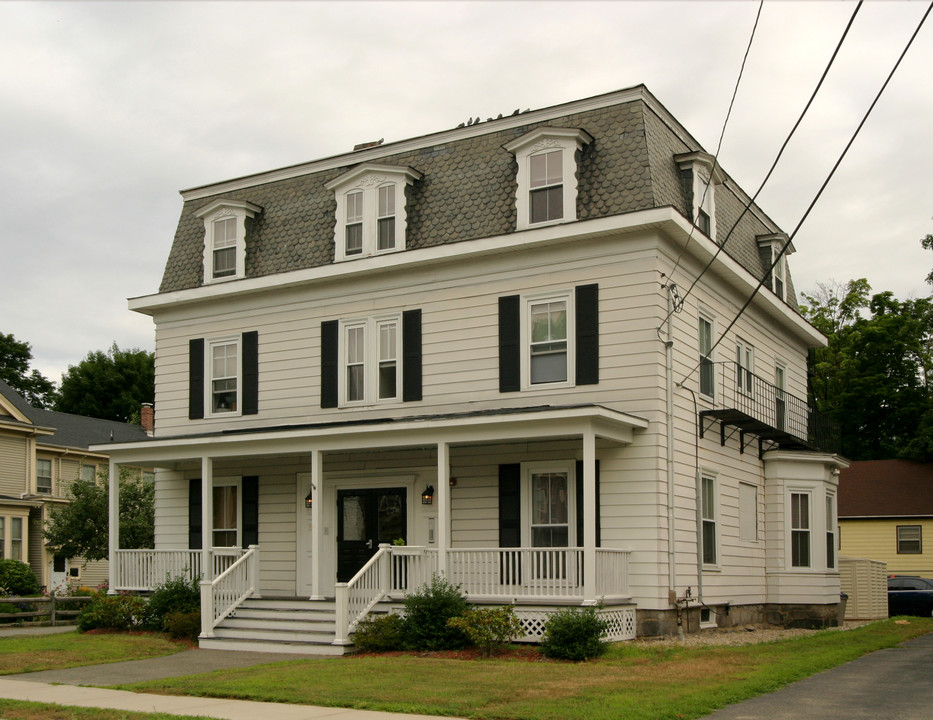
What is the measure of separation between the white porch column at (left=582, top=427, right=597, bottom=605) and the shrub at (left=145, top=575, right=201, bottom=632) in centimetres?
779

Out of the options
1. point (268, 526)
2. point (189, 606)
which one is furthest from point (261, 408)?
→ point (189, 606)

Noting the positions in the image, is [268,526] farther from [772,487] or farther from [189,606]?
[772,487]

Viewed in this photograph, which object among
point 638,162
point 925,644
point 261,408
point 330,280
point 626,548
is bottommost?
point 925,644

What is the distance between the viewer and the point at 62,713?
11.4 metres

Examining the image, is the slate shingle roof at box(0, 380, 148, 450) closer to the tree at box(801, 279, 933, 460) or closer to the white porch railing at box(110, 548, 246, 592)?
the white porch railing at box(110, 548, 246, 592)

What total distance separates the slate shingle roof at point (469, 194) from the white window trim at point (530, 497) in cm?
439

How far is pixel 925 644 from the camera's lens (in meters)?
19.3

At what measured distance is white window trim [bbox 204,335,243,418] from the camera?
74.7 ft

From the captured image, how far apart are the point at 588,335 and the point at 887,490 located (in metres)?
26.4

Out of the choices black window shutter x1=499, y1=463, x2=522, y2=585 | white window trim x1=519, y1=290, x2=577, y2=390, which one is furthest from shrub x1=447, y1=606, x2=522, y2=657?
white window trim x1=519, y1=290, x2=577, y2=390

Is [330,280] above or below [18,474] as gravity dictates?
above

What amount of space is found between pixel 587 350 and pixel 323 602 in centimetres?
659

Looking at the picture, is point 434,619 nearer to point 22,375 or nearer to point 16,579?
point 16,579

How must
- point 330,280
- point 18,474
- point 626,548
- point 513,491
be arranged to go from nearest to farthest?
point 626,548
point 513,491
point 330,280
point 18,474
